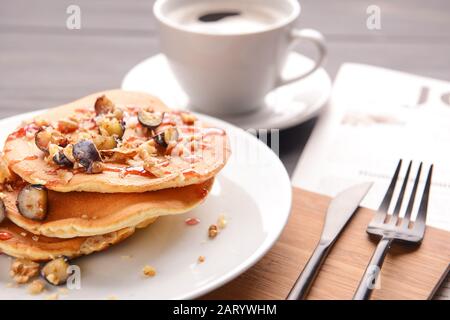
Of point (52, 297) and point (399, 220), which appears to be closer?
point (52, 297)

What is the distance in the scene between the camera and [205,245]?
1.60 meters

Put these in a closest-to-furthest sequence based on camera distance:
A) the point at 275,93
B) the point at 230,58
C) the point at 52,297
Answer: the point at 52,297 < the point at 230,58 < the point at 275,93

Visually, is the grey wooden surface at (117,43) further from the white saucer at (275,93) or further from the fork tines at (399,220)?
the fork tines at (399,220)

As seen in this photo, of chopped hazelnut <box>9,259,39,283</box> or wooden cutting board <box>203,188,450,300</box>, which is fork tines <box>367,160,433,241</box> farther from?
chopped hazelnut <box>9,259,39,283</box>

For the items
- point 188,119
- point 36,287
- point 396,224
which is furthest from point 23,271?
point 396,224

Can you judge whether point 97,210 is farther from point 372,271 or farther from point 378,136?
point 378,136

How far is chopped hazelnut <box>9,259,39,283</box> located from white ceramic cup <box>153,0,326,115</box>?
99 cm

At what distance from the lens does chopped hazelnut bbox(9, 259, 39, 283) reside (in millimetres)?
1458

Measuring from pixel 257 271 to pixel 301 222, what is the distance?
0.79ft

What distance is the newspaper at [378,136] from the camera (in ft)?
6.56

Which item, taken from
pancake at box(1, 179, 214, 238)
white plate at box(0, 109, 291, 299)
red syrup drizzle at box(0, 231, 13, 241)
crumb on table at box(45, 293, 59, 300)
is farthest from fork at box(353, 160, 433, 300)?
red syrup drizzle at box(0, 231, 13, 241)

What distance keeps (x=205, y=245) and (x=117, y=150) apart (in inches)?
12.1
